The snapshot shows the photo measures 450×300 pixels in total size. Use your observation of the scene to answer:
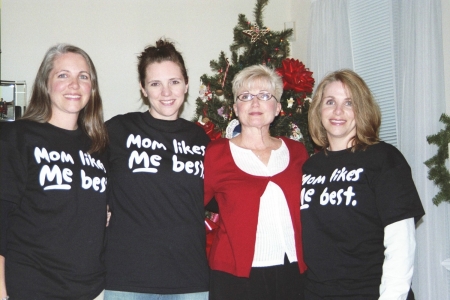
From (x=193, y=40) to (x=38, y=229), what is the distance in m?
3.08

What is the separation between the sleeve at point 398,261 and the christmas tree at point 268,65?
183 centimetres

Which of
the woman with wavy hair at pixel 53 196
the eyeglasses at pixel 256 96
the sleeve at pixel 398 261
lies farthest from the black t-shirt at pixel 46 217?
the sleeve at pixel 398 261

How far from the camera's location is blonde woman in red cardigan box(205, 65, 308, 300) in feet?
7.11

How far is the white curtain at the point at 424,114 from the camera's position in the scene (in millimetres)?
3275

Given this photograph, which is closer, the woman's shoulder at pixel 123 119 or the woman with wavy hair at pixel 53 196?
the woman with wavy hair at pixel 53 196

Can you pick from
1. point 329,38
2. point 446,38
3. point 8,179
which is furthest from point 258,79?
point 329,38

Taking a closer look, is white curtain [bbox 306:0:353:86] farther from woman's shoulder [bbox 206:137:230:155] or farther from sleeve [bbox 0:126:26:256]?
sleeve [bbox 0:126:26:256]

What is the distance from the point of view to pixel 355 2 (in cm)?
417

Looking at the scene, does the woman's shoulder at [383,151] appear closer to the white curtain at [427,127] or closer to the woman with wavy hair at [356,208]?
the woman with wavy hair at [356,208]

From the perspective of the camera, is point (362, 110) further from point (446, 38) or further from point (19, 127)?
point (446, 38)

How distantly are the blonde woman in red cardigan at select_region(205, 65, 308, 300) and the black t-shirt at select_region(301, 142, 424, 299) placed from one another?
12 centimetres

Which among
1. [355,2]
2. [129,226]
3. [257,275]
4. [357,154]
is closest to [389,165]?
[357,154]

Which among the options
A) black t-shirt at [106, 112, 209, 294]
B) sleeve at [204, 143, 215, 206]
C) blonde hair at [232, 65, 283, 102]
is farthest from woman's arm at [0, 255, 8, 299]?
blonde hair at [232, 65, 283, 102]

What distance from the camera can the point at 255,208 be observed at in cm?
221
